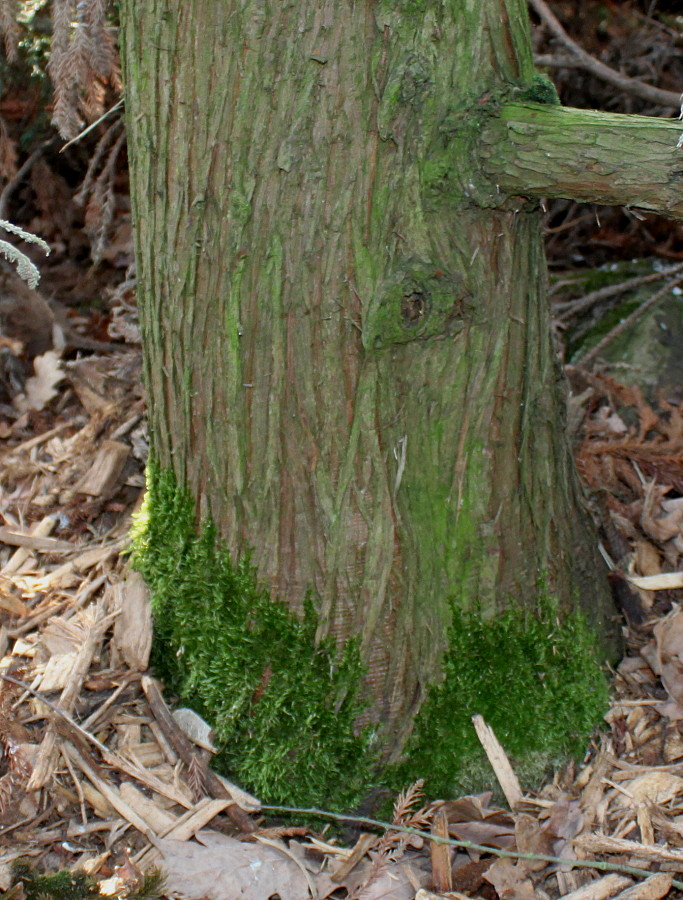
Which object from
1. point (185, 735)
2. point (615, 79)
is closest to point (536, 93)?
point (185, 735)

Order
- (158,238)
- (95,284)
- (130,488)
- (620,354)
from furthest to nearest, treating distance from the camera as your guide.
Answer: (95,284) < (620,354) < (130,488) < (158,238)

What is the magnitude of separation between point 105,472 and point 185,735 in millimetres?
1068

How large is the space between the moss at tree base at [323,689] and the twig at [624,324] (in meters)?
1.60

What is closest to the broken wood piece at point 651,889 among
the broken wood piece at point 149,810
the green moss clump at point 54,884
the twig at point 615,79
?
the broken wood piece at point 149,810

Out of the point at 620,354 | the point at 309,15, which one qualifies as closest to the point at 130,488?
the point at 309,15

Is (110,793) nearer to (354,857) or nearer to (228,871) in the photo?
(228,871)

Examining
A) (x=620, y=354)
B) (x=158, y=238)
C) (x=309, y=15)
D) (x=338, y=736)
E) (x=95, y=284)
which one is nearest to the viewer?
(x=309, y=15)

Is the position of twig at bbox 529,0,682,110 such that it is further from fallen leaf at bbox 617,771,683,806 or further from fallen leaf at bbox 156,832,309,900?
fallen leaf at bbox 156,832,309,900

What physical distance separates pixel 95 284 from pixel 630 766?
10.2ft

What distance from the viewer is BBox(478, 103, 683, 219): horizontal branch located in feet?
5.61

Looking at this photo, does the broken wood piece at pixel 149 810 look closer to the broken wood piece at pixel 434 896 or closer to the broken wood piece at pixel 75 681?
the broken wood piece at pixel 75 681

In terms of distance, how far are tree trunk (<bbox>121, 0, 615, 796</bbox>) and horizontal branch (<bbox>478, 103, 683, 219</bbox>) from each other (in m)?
0.07

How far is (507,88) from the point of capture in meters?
1.87

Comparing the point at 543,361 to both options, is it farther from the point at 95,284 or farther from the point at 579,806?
the point at 95,284
